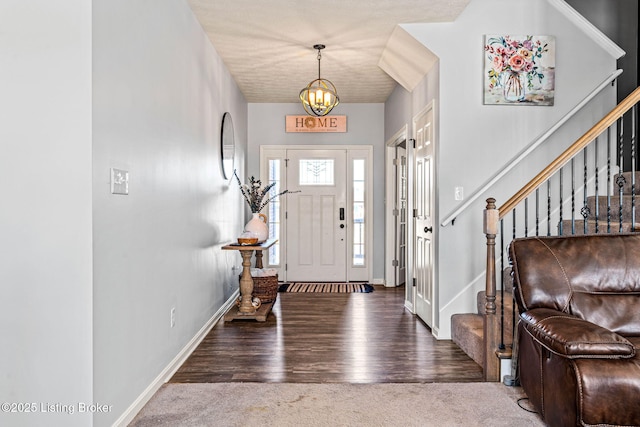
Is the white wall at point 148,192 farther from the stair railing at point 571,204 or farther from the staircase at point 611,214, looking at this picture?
the staircase at point 611,214

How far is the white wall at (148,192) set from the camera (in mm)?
2037

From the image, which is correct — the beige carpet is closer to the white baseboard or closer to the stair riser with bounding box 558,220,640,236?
the white baseboard

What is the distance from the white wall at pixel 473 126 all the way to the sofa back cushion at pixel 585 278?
131 centimetres

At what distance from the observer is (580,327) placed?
1962 mm

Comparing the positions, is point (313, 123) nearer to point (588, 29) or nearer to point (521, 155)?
point (521, 155)

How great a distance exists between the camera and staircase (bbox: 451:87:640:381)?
2836mm

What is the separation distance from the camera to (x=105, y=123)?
204 cm

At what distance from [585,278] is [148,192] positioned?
2.35 metres

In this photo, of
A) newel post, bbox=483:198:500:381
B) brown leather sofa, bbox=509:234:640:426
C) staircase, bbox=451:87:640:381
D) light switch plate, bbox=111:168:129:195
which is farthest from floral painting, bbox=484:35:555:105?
light switch plate, bbox=111:168:129:195

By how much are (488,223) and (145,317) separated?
206 centimetres

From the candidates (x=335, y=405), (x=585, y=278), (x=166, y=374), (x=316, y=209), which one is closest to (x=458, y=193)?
(x=585, y=278)

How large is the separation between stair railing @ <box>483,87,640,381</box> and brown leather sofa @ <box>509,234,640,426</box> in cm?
36

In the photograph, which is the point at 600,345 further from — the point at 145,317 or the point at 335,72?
the point at 335,72

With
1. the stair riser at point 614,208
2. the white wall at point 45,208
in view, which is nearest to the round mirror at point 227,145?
the white wall at point 45,208
